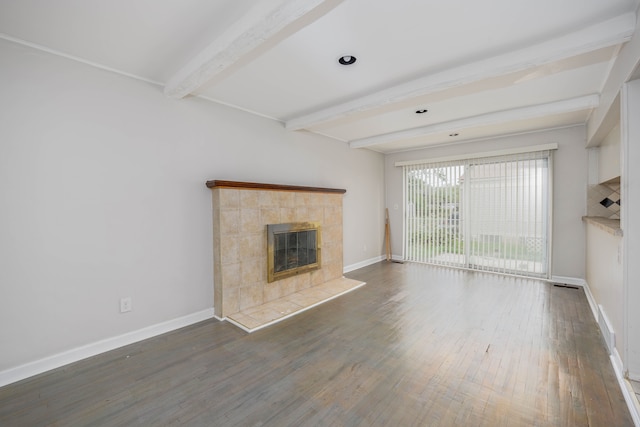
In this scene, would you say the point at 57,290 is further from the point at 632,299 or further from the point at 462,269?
the point at 462,269

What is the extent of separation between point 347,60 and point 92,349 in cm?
343

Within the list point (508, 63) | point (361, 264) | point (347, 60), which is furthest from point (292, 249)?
point (508, 63)

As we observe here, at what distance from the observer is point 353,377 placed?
2.11 metres

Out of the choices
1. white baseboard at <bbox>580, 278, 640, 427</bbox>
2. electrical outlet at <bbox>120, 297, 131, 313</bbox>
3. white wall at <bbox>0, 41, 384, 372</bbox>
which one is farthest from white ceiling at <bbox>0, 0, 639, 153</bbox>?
white baseboard at <bbox>580, 278, 640, 427</bbox>

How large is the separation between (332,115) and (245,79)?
118 cm

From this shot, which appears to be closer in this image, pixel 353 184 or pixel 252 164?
pixel 252 164

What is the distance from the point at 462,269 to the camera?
527 cm

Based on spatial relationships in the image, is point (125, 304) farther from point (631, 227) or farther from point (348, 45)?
point (631, 227)

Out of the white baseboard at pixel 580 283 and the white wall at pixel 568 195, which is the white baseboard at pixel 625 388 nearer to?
the white baseboard at pixel 580 283

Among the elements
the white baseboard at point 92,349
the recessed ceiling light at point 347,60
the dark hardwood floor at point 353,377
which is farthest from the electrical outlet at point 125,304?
the recessed ceiling light at point 347,60

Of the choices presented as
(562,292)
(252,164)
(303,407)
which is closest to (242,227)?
(252,164)

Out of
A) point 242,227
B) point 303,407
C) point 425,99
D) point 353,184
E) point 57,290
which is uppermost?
point 425,99

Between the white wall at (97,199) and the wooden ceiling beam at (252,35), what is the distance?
711 mm

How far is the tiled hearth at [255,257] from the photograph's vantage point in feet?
10.3
